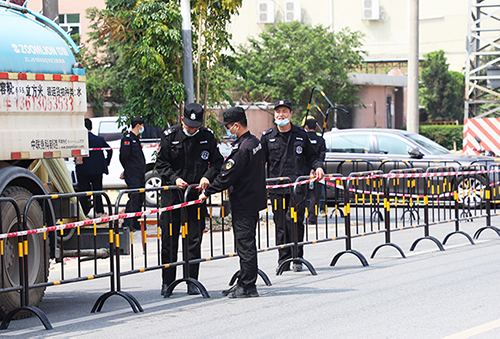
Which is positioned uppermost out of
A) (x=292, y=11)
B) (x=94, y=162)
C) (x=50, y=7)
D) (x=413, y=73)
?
(x=292, y=11)

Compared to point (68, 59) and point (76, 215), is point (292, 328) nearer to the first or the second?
point (76, 215)

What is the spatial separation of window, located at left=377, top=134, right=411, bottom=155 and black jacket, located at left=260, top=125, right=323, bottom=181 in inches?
307

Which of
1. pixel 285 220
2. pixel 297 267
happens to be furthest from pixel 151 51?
pixel 297 267

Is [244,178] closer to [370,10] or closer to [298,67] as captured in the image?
[298,67]

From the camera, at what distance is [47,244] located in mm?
7258

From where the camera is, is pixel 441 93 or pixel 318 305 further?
pixel 441 93

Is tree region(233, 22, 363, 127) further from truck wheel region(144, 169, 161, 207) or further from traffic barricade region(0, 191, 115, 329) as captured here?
traffic barricade region(0, 191, 115, 329)

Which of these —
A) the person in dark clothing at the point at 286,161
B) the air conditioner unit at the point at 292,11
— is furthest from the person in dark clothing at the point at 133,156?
the air conditioner unit at the point at 292,11

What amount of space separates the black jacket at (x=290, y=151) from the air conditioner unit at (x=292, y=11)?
5177cm

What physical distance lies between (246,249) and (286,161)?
82.7 inches

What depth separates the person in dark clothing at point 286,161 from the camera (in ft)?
30.3

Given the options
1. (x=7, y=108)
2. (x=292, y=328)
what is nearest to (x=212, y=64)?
(x=7, y=108)

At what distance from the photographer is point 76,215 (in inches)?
321

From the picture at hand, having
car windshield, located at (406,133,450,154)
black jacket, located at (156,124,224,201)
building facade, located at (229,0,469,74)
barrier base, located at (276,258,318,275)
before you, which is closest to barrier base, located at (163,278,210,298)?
black jacket, located at (156,124,224,201)
